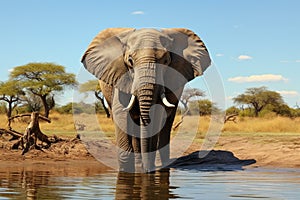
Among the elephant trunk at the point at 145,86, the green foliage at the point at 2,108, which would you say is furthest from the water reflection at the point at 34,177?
the green foliage at the point at 2,108

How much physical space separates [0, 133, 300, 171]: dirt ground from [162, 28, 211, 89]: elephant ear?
8.05 feet

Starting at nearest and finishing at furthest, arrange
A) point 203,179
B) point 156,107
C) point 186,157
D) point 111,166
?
1. point 203,179
2. point 156,107
3. point 111,166
4. point 186,157

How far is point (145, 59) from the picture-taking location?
31.2 ft

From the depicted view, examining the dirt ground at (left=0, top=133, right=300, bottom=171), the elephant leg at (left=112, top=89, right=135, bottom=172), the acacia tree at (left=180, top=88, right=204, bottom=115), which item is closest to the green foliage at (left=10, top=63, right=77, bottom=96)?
the acacia tree at (left=180, top=88, right=204, bottom=115)

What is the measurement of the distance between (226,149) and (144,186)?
702cm

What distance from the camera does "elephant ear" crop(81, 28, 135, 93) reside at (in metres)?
10.6

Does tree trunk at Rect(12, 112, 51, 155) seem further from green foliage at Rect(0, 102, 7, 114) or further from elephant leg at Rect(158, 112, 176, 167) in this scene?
green foliage at Rect(0, 102, 7, 114)

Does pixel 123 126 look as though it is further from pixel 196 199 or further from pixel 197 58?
pixel 196 199

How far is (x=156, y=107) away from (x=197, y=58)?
68.5 inches

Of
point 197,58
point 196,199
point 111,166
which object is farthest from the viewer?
point 111,166

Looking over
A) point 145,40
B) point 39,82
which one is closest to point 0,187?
point 145,40

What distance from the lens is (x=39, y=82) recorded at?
41.6 m

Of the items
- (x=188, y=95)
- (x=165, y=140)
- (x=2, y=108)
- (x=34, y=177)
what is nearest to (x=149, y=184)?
(x=34, y=177)

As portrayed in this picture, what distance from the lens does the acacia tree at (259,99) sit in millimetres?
48188
